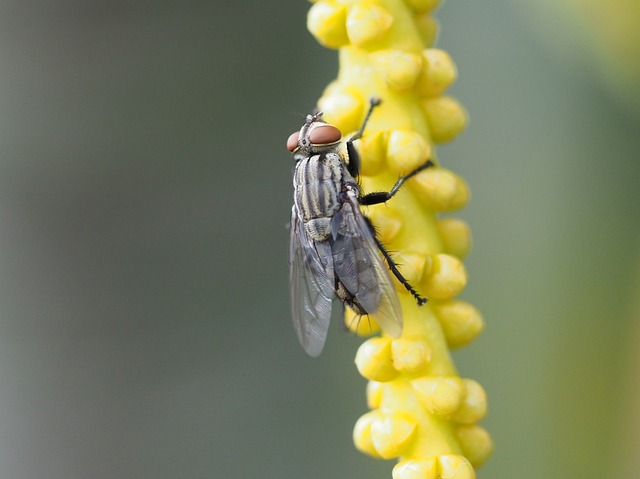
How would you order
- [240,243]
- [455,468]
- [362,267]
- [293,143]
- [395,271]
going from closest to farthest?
[455,468] → [395,271] → [362,267] → [293,143] → [240,243]

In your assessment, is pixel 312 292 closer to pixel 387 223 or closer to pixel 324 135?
pixel 324 135

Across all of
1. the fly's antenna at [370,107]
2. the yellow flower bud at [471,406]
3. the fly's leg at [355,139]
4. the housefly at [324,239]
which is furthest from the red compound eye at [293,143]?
the yellow flower bud at [471,406]

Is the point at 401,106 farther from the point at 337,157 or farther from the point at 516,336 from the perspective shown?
Result: the point at 516,336

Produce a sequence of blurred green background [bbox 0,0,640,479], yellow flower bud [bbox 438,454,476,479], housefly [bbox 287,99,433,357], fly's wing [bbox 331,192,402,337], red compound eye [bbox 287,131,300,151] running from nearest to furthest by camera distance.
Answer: yellow flower bud [bbox 438,454,476,479] < fly's wing [bbox 331,192,402,337] < housefly [bbox 287,99,433,357] < red compound eye [bbox 287,131,300,151] < blurred green background [bbox 0,0,640,479]

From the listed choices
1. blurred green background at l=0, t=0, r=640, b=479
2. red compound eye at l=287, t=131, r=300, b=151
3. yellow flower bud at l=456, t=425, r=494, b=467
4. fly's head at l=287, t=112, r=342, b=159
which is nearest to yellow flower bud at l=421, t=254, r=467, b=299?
yellow flower bud at l=456, t=425, r=494, b=467

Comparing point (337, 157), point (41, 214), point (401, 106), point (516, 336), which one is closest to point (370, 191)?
point (401, 106)

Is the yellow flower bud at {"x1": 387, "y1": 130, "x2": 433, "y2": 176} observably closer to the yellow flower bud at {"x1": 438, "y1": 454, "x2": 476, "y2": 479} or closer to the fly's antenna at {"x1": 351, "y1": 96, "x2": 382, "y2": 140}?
the fly's antenna at {"x1": 351, "y1": 96, "x2": 382, "y2": 140}

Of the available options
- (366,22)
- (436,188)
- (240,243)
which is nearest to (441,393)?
(436,188)

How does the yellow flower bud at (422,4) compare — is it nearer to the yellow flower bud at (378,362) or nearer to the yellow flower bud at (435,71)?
the yellow flower bud at (435,71)
